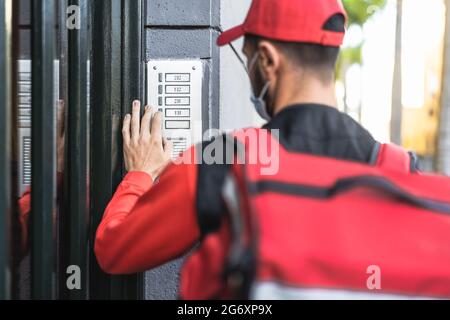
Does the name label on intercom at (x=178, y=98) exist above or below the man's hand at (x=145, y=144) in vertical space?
above

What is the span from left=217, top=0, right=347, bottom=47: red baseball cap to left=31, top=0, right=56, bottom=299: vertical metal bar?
2.55 feet

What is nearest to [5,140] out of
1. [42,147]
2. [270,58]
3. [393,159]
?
[42,147]

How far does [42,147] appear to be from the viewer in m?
2.48

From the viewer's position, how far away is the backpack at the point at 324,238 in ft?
5.24

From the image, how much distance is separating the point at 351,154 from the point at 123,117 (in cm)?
140

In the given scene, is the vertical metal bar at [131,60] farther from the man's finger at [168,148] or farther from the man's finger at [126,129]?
the man's finger at [168,148]

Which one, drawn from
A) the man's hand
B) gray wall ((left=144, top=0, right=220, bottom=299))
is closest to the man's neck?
the man's hand

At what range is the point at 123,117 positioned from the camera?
124 inches

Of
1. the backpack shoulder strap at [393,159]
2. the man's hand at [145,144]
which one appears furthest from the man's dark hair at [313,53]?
the man's hand at [145,144]

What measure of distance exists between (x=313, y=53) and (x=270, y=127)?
12.1 inches

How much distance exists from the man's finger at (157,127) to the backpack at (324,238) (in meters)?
1.16

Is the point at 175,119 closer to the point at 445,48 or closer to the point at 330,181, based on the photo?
the point at 330,181

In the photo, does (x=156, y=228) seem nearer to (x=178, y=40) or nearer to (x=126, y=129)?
(x=126, y=129)
